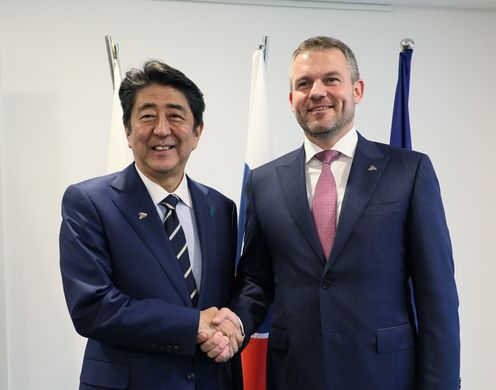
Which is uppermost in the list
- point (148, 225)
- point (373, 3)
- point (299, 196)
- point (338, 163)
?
point (373, 3)

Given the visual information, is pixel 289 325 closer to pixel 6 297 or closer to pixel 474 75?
pixel 6 297

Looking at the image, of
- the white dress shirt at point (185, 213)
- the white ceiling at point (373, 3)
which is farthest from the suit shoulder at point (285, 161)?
the white ceiling at point (373, 3)

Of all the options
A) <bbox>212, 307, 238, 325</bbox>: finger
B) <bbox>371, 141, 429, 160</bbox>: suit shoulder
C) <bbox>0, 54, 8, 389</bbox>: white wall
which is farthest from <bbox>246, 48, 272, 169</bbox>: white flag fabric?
<bbox>0, 54, 8, 389</bbox>: white wall

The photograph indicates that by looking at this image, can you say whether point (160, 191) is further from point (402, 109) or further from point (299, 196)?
point (402, 109)

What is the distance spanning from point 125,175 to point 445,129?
271 cm

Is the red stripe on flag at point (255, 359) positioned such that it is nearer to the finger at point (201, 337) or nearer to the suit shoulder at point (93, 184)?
the finger at point (201, 337)

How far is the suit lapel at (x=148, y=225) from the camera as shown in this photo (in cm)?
163

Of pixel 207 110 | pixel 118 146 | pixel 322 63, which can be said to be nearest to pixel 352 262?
pixel 322 63

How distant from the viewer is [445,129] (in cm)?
368

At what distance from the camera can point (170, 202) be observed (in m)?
1.75

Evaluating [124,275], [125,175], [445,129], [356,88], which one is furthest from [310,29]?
[124,275]

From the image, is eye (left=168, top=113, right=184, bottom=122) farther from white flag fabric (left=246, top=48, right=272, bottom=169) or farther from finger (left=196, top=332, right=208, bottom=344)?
white flag fabric (left=246, top=48, right=272, bottom=169)

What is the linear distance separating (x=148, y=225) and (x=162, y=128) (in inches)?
13.0

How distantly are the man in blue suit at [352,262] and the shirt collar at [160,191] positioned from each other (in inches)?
11.7
